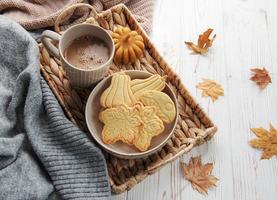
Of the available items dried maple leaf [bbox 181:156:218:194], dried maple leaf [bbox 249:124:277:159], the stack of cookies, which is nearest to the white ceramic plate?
the stack of cookies

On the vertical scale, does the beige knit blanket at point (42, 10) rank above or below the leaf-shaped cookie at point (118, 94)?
above

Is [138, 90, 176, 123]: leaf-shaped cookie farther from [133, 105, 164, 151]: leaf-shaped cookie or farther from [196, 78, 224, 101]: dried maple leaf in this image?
[196, 78, 224, 101]: dried maple leaf

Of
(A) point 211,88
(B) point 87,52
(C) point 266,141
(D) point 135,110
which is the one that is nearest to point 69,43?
(B) point 87,52

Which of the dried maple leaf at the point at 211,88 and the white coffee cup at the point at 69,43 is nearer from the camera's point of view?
the white coffee cup at the point at 69,43

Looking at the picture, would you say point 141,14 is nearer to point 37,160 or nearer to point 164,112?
point 164,112

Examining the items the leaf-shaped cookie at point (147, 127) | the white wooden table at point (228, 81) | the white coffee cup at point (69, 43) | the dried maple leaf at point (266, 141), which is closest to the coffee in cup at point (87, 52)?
the white coffee cup at point (69, 43)

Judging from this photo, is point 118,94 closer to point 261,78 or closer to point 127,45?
point 127,45

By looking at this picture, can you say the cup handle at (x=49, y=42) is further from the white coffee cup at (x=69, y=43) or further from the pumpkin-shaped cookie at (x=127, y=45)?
the pumpkin-shaped cookie at (x=127, y=45)
